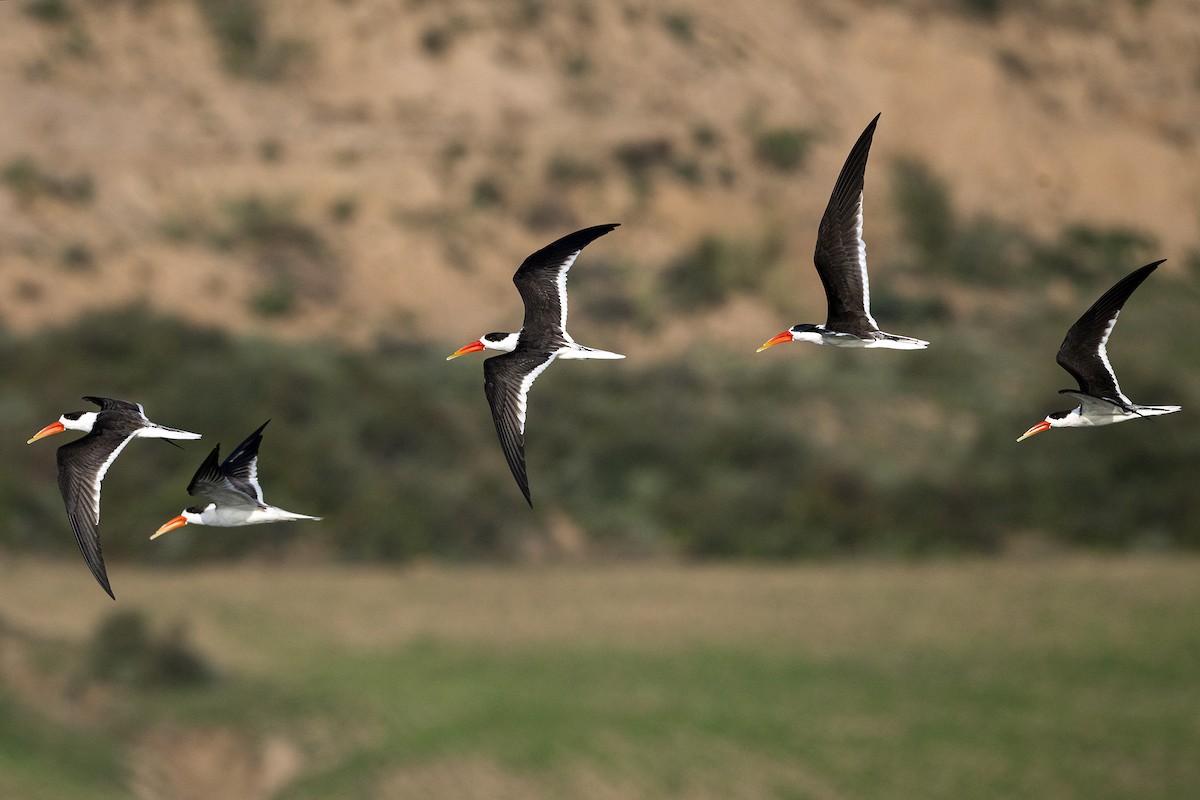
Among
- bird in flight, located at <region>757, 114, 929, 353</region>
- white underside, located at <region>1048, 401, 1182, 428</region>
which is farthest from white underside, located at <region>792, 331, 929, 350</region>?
white underside, located at <region>1048, 401, 1182, 428</region>

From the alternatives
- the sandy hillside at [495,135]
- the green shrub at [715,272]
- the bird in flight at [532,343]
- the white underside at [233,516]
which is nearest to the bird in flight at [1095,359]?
the bird in flight at [532,343]

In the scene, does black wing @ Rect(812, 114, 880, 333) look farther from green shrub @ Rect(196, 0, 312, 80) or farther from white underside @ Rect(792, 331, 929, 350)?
green shrub @ Rect(196, 0, 312, 80)

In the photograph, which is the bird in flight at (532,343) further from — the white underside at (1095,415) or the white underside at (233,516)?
the white underside at (1095,415)

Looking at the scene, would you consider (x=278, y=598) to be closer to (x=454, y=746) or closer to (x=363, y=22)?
(x=454, y=746)

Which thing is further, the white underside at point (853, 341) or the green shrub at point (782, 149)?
the green shrub at point (782, 149)

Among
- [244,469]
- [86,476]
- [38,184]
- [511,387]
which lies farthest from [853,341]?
[38,184]

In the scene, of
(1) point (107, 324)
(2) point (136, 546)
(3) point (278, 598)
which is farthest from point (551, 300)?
(1) point (107, 324)

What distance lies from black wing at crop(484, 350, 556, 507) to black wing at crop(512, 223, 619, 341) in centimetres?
58

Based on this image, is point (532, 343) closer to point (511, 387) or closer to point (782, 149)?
point (511, 387)

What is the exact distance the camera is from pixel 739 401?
54.7 metres

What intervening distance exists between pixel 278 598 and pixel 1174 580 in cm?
2007

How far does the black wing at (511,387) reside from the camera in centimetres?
1845

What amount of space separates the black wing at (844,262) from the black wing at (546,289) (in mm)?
2860

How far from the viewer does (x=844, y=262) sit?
18.6 m
